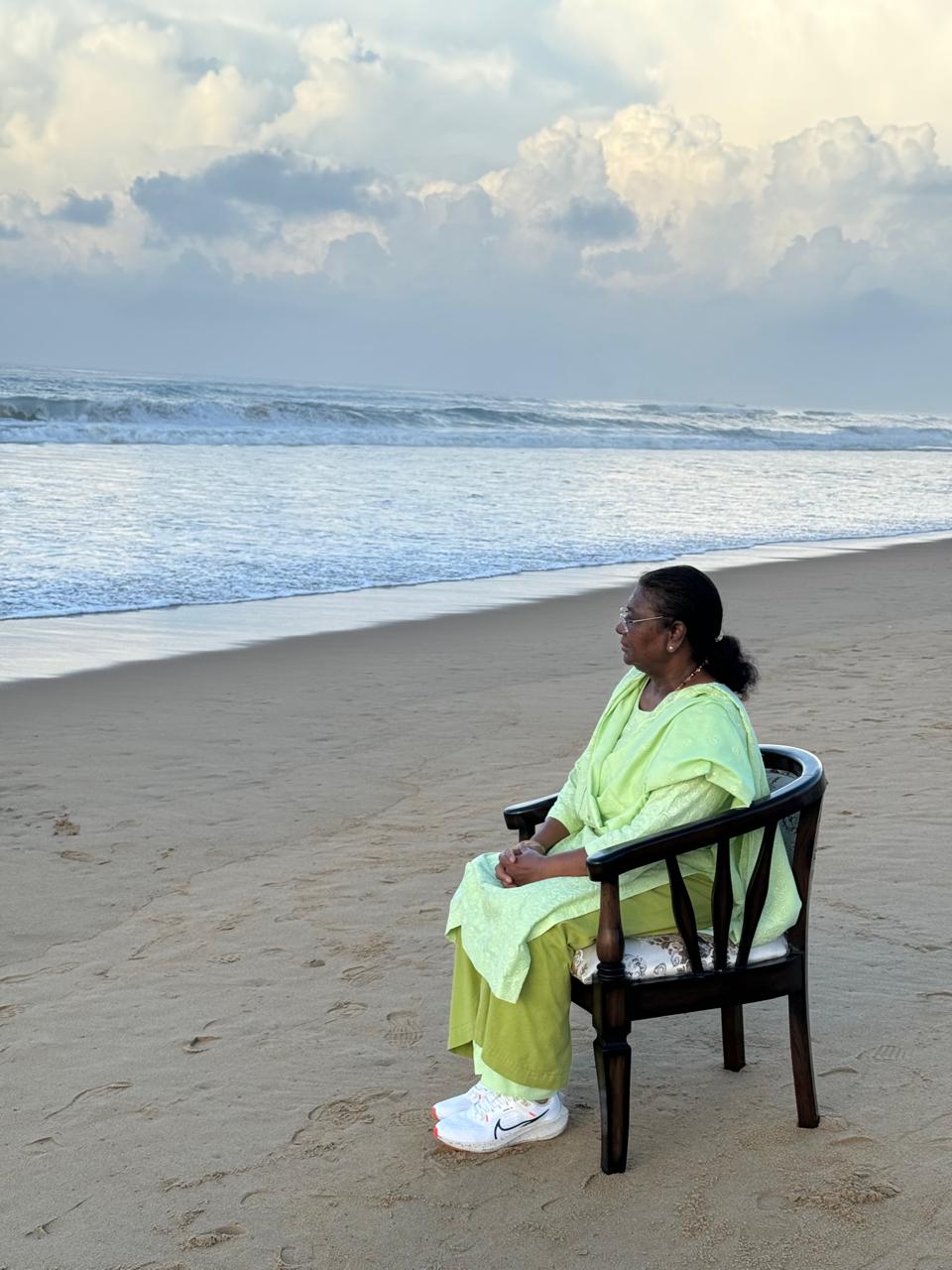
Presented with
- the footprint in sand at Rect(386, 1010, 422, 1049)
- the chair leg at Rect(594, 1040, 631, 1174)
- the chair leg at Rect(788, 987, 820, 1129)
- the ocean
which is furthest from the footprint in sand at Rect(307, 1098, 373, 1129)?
the ocean

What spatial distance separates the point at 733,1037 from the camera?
354 centimetres

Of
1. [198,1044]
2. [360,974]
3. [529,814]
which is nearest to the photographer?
[529,814]

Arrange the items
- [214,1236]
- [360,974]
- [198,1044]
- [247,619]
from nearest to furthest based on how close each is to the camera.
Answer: [214,1236] < [198,1044] < [360,974] < [247,619]

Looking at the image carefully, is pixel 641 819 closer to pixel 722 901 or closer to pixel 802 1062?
pixel 722 901

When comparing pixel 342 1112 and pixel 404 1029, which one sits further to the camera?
pixel 404 1029

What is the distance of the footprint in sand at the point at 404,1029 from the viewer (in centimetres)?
375

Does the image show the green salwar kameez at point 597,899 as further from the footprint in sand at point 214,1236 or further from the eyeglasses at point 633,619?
the footprint in sand at point 214,1236

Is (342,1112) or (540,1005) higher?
(540,1005)

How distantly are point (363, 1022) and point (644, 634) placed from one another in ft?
4.87

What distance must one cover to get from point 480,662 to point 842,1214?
21.4ft

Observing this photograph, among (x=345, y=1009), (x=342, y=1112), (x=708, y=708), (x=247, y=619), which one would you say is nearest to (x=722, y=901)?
(x=708, y=708)

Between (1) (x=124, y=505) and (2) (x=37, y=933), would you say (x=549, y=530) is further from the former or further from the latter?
Answer: (2) (x=37, y=933)

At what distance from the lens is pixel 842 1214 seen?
2869mm

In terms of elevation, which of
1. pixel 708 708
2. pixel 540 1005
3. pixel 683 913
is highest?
pixel 708 708
